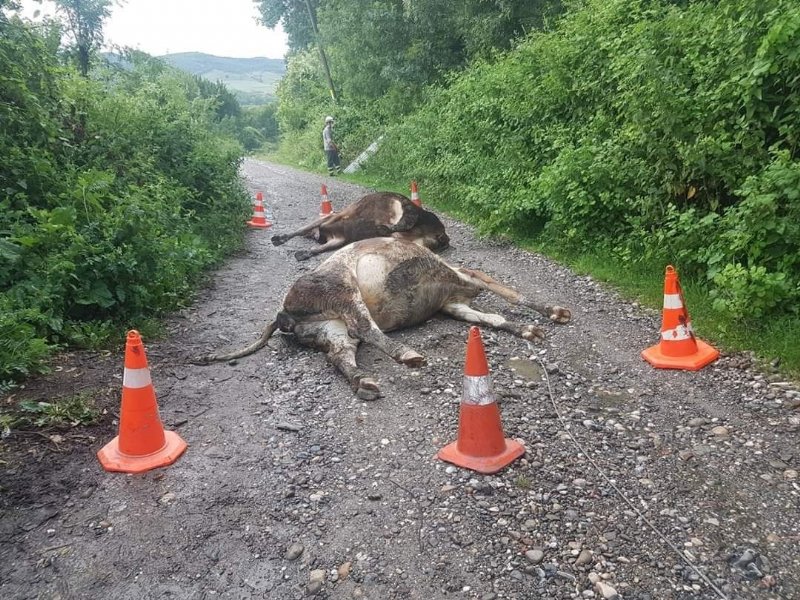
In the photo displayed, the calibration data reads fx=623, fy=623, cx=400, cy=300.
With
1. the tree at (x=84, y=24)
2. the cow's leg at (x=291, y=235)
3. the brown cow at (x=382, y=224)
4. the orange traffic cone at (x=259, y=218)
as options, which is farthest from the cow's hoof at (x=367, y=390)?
the tree at (x=84, y=24)

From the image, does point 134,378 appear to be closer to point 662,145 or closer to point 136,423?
point 136,423

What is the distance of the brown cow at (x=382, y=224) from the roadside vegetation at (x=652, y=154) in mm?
1176

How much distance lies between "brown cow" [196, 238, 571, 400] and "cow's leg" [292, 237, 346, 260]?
287 cm

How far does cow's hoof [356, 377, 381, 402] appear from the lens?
414cm

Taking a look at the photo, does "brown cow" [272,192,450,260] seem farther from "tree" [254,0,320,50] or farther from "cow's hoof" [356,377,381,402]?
"tree" [254,0,320,50]

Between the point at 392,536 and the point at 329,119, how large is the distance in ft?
63.5

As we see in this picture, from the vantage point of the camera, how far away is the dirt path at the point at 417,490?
2553 millimetres

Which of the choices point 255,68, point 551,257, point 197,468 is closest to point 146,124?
point 551,257

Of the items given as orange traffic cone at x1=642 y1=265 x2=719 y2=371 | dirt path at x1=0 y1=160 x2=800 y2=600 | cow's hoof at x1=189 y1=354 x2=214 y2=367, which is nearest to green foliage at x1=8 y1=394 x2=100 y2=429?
dirt path at x1=0 y1=160 x2=800 y2=600

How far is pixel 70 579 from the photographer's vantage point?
2643mm

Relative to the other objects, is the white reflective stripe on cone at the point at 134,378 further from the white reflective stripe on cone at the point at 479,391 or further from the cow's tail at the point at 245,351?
the white reflective stripe on cone at the point at 479,391

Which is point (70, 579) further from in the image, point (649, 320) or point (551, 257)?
point (551, 257)

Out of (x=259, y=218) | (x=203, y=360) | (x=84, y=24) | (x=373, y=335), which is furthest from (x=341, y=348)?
(x=84, y=24)

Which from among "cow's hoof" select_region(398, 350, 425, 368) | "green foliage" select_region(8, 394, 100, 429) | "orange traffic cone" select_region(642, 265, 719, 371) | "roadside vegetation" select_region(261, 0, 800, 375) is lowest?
"green foliage" select_region(8, 394, 100, 429)
